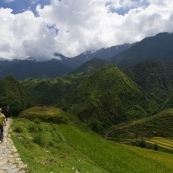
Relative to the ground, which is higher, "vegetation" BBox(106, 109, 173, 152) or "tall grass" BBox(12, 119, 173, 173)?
"tall grass" BBox(12, 119, 173, 173)

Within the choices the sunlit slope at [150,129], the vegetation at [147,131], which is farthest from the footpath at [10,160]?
the sunlit slope at [150,129]

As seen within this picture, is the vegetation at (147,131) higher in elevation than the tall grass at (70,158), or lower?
lower

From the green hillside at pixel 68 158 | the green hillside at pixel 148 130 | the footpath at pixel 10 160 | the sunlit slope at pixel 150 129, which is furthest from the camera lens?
the sunlit slope at pixel 150 129

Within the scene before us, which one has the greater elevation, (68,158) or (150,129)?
(68,158)

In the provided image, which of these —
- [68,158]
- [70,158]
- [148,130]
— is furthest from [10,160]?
[148,130]

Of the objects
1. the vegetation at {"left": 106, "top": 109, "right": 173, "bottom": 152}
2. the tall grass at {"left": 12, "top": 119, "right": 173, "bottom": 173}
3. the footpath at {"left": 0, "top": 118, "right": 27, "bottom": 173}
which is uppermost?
the footpath at {"left": 0, "top": 118, "right": 27, "bottom": 173}

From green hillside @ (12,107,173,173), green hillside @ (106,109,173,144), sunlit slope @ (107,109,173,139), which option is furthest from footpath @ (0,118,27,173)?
sunlit slope @ (107,109,173,139)

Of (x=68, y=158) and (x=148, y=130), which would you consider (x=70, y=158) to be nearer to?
(x=68, y=158)


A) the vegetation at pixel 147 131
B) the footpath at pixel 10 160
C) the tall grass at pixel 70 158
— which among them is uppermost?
the footpath at pixel 10 160

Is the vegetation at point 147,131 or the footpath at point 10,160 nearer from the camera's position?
the footpath at point 10,160

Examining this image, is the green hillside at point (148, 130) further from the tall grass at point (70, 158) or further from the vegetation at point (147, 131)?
the tall grass at point (70, 158)

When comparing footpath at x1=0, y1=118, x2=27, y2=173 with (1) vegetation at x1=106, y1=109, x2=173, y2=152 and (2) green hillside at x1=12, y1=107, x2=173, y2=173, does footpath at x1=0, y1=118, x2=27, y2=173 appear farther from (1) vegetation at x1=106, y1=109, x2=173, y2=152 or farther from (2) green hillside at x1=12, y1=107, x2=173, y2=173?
(1) vegetation at x1=106, y1=109, x2=173, y2=152

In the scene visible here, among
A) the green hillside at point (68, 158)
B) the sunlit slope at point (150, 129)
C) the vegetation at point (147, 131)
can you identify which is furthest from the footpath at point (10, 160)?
the sunlit slope at point (150, 129)

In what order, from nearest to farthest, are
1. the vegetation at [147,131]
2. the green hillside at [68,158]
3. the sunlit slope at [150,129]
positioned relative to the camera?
the green hillside at [68,158], the vegetation at [147,131], the sunlit slope at [150,129]
